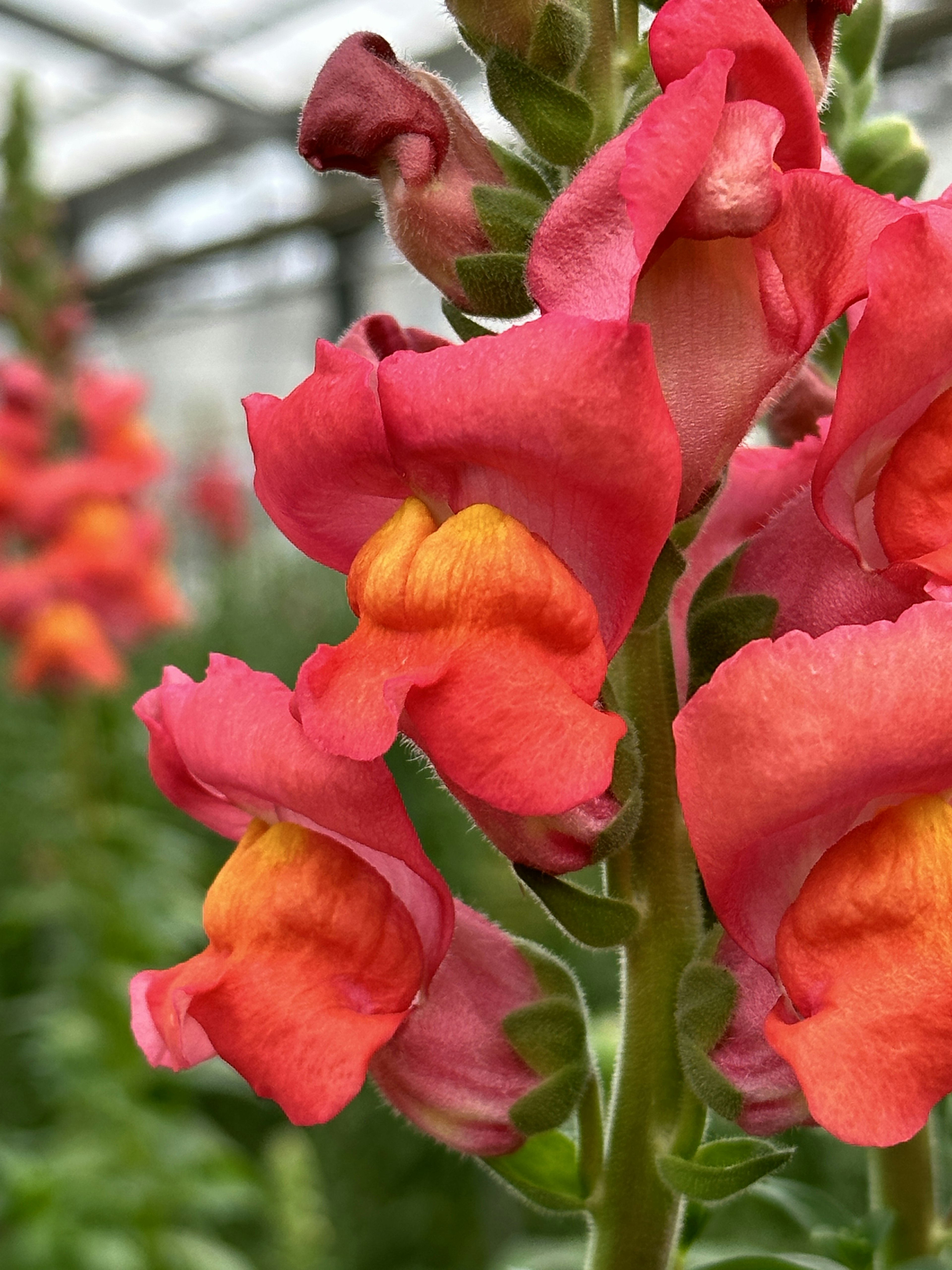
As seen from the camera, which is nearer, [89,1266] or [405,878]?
[405,878]

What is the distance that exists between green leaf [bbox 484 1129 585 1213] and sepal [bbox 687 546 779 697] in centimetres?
28

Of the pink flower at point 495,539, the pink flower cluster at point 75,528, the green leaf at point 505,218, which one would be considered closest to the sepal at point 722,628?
the pink flower at point 495,539

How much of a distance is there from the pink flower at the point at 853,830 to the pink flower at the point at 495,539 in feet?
0.17

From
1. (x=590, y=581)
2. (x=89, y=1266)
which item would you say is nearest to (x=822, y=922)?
(x=590, y=581)

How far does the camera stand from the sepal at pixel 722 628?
0.71 meters

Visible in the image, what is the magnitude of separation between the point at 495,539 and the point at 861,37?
2.20 feet

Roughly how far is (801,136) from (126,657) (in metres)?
4.74

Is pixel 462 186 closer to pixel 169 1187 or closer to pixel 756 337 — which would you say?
pixel 756 337

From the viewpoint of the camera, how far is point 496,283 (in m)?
0.73

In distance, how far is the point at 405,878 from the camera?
69 cm

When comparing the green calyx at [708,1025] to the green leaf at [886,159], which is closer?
the green calyx at [708,1025]

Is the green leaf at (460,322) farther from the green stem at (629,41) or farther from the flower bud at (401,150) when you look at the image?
the green stem at (629,41)

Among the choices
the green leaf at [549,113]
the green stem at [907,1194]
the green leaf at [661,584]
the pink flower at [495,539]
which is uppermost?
the green leaf at [549,113]

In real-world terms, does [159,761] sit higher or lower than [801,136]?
lower
